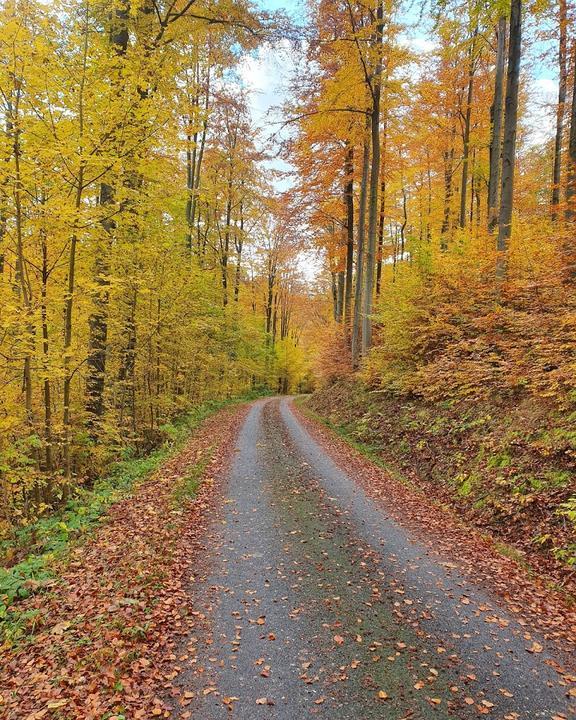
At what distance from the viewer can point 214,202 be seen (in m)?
13.6

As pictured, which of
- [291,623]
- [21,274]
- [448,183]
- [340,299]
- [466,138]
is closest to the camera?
[291,623]

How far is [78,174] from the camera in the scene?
7.35m

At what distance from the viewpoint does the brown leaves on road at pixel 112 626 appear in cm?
322

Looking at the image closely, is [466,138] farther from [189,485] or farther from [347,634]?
[347,634]

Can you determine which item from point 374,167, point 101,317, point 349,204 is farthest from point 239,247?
point 101,317

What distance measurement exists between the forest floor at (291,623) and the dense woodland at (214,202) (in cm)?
155

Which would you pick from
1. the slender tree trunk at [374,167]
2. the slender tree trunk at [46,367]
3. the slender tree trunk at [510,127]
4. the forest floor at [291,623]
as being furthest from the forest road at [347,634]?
the slender tree trunk at [374,167]

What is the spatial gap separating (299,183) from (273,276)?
19.9 metres

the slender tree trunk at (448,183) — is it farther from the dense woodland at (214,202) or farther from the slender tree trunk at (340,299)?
the slender tree trunk at (340,299)

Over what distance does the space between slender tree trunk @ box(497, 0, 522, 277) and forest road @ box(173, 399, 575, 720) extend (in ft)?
23.8

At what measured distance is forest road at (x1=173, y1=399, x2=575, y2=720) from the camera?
323cm

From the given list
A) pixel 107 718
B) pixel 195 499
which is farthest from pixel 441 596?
pixel 195 499

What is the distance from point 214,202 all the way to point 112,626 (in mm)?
12264

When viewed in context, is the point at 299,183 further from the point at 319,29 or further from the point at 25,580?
the point at 25,580
